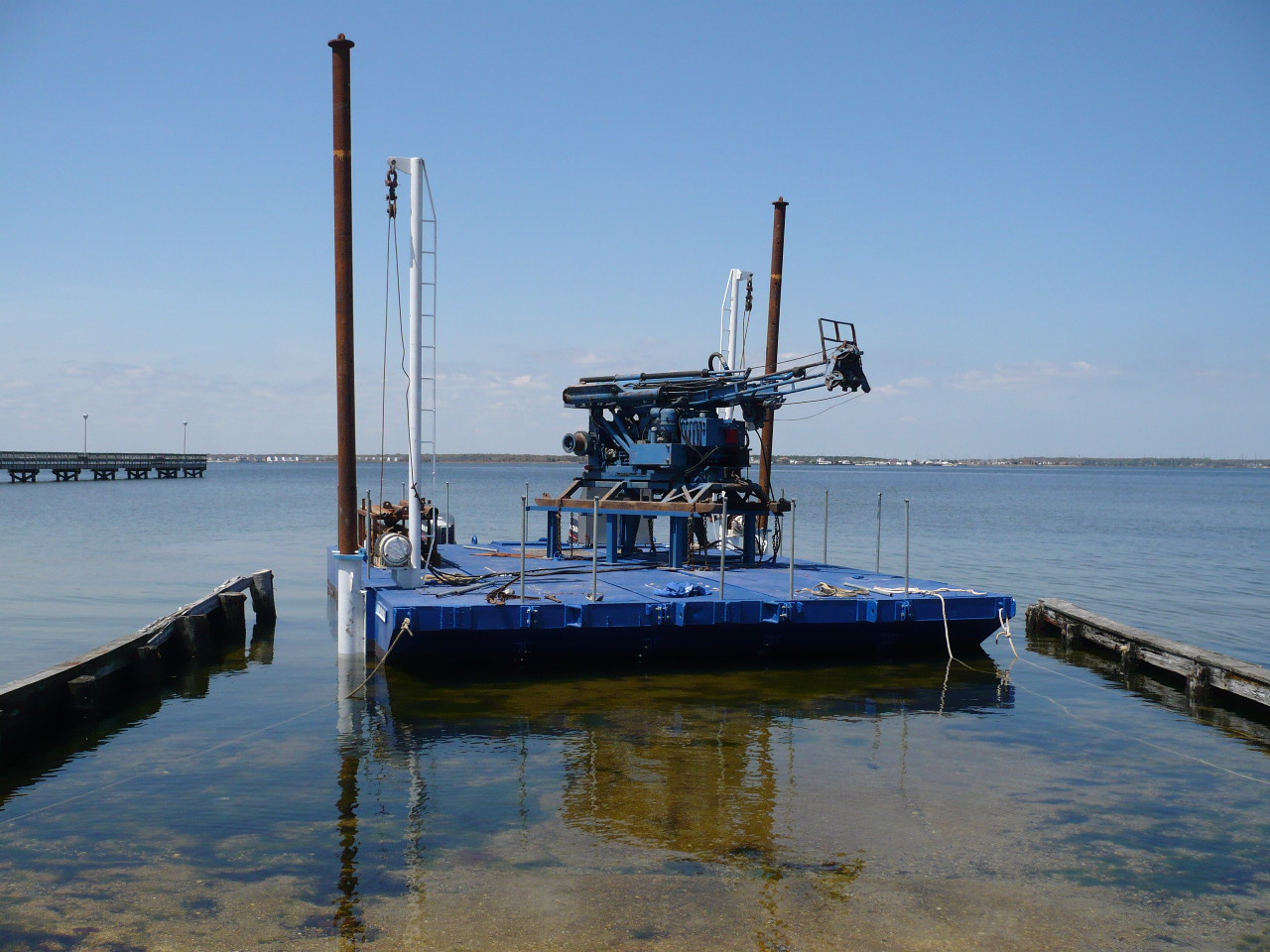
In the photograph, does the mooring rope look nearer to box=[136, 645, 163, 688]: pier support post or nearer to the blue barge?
the blue barge

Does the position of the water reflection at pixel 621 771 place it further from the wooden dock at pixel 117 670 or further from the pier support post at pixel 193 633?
the pier support post at pixel 193 633

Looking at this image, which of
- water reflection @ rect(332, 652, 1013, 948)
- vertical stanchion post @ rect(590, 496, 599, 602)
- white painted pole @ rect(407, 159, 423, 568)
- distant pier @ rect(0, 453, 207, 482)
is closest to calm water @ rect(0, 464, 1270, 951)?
water reflection @ rect(332, 652, 1013, 948)

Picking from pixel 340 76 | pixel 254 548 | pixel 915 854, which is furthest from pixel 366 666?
pixel 254 548

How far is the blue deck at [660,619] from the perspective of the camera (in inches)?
632

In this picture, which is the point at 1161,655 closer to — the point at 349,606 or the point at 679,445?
the point at 679,445

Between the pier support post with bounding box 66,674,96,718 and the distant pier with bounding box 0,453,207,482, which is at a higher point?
the distant pier with bounding box 0,453,207,482

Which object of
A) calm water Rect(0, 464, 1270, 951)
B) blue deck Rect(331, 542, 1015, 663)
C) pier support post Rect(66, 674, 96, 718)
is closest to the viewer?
calm water Rect(0, 464, 1270, 951)

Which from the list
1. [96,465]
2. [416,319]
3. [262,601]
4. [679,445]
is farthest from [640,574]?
[96,465]

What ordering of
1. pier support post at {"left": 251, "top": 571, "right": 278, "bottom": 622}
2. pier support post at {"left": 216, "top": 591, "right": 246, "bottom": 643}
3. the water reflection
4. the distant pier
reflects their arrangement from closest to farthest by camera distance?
the water reflection, pier support post at {"left": 216, "top": 591, "right": 246, "bottom": 643}, pier support post at {"left": 251, "top": 571, "right": 278, "bottom": 622}, the distant pier

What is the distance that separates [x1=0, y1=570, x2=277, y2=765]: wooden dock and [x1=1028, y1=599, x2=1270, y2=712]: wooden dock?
1667 centimetres

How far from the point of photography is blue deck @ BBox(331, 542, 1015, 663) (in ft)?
52.6

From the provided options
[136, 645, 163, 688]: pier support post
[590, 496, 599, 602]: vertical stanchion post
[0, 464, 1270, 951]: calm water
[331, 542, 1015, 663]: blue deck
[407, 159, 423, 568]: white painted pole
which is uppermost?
[407, 159, 423, 568]: white painted pole

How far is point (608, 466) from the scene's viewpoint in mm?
23969

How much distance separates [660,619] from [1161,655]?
8990mm
